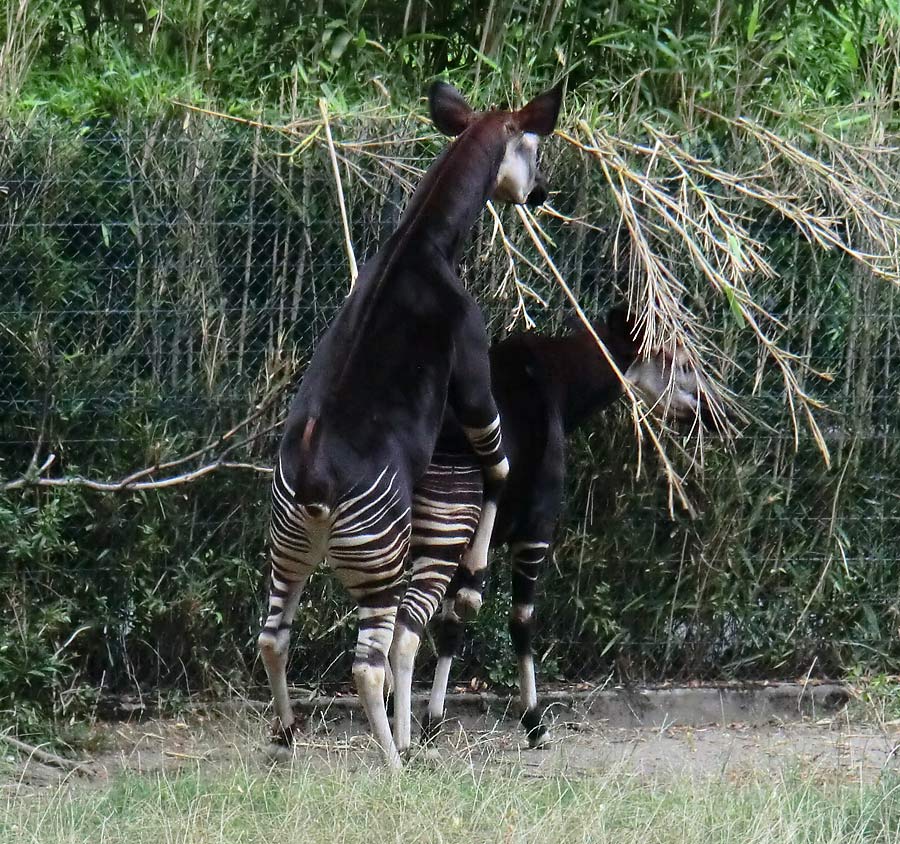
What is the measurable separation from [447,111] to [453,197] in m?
0.48

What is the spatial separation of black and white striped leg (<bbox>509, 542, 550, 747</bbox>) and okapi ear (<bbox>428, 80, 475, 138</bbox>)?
1667 mm

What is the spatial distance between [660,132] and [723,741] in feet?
8.80

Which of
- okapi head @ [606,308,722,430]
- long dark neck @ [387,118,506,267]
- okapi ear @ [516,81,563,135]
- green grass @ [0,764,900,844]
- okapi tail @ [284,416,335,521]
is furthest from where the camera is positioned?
okapi head @ [606,308,722,430]

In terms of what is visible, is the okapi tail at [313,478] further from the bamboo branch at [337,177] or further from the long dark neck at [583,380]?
the long dark neck at [583,380]

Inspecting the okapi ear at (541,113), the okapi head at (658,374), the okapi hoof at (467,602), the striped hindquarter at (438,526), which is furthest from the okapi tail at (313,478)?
the okapi head at (658,374)

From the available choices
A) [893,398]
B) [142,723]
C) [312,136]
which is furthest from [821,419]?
[142,723]

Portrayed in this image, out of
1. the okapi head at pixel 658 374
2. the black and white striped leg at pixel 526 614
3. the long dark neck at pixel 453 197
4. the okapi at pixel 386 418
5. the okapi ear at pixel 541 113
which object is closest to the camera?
the okapi at pixel 386 418

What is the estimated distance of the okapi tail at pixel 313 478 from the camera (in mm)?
4414

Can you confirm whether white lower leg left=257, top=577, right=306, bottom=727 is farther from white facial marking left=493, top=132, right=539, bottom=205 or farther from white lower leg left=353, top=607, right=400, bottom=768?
white facial marking left=493, top=132, right=539, bottom=205

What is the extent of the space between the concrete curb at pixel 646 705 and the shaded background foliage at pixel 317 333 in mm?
134

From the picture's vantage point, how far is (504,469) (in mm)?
5008

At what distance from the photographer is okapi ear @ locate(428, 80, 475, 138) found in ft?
16.7

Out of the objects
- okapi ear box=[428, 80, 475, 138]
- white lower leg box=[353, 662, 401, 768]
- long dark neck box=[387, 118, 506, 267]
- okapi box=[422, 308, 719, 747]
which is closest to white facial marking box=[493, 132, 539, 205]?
long dark neck box=[387, 118, 506, 267]

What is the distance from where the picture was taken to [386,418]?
181 inches
